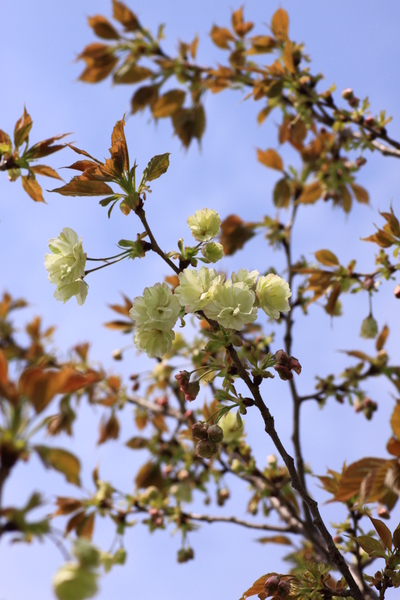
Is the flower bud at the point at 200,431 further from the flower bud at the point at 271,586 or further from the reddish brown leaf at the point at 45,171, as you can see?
the reddish brown leaf at the point at 45,171

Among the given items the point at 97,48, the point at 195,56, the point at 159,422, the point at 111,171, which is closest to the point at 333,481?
the point at 111,171

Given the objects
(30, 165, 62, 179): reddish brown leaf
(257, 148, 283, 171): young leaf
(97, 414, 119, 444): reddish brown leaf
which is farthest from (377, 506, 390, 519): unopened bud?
(257, 148, 283, 171): young leaf

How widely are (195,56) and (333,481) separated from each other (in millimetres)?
1749

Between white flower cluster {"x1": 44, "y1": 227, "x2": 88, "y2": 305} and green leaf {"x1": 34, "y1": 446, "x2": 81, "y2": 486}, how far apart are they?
482mm

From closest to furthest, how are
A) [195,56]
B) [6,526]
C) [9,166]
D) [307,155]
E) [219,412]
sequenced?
[6,526] → [219,412] → [9,166] → [195,56] → [307,155]

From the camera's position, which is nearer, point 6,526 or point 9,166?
point 6,526

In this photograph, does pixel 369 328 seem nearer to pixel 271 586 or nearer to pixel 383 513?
pixel 383 513

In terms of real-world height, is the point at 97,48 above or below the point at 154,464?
above

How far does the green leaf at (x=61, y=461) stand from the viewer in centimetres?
43

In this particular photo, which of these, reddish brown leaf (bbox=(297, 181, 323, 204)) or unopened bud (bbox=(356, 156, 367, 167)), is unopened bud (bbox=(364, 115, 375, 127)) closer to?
unopened bud (bbox=(356, 156, 367, 167))

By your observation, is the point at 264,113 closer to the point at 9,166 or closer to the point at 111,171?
the point at 9,166

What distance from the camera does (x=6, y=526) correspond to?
38 cm

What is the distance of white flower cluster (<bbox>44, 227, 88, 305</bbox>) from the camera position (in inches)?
35.1

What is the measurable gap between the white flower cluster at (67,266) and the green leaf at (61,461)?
1.58 ft
